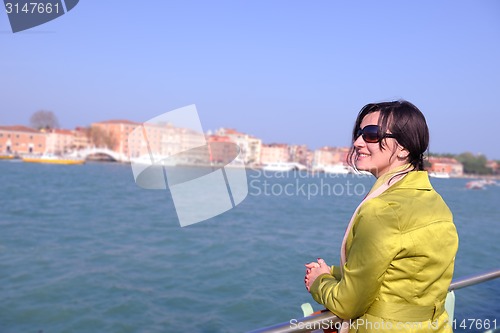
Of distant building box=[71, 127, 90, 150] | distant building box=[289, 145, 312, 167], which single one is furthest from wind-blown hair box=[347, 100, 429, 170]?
distant building box=[289, 145, 312, 167]

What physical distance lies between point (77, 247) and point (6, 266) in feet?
6.27

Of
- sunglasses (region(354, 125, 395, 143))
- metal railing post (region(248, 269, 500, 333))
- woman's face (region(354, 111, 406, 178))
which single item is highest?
sunglasses (region(354, 125, 395, 143))

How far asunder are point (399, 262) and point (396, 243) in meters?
0.05

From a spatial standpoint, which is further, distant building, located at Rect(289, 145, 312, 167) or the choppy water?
distant building, located at Rect(289, 145, 312, 167)

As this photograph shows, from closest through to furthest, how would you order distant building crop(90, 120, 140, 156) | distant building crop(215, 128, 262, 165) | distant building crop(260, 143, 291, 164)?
distant building crop(90, 120, 140, 156) < distant building crop(215, 128, 262, 165) < distant building crop(260, 143, 291, 164)

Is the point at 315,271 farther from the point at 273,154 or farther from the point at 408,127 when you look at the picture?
the point at 273,154

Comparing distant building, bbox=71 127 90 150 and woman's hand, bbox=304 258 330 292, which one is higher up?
woman's hand, bbox=304 258 330 292

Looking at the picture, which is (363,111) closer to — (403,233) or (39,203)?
(403,233)

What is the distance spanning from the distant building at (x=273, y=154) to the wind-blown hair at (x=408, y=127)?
86.8 m

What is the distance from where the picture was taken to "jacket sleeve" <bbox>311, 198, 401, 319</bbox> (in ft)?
2.80

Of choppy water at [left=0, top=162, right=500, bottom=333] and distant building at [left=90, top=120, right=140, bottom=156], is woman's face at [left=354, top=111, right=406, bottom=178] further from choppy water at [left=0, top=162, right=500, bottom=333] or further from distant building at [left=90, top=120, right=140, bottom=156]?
distant building at [left=90, top=120, right=140, bottom=156]

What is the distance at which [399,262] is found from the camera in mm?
883

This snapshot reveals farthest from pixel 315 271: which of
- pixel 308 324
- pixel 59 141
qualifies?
pixel 59 141

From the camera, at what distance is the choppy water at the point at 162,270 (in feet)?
18.4
